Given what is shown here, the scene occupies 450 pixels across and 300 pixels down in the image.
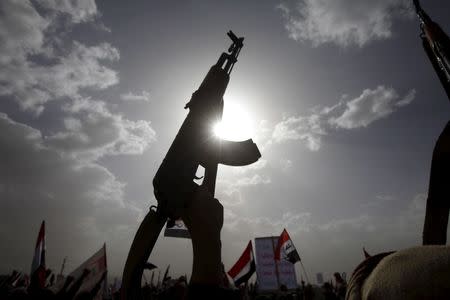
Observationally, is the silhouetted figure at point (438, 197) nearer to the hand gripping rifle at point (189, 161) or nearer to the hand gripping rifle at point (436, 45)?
the hand gripping rifle at point (436, 45)

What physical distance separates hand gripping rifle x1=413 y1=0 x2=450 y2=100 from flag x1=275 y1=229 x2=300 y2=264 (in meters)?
13.7

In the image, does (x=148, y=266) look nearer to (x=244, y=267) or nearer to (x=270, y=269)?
(x=244, y=267)

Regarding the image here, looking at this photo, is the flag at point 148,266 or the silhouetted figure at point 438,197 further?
the flag at point 148,266

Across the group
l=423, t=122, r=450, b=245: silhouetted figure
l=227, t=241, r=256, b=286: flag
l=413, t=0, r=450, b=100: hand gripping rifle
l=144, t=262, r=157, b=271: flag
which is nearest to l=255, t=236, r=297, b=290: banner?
l=227, t=241, r=256, b=286: flag

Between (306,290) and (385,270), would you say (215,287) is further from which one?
(306,290)

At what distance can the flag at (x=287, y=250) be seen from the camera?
52.2 ft

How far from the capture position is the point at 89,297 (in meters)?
3.51

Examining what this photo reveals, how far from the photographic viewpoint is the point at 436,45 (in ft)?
11.9

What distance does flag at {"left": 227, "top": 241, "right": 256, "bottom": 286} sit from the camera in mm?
12173

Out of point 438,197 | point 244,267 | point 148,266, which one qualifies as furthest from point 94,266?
point 244,267

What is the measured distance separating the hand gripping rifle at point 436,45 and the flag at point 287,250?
45.1 ft

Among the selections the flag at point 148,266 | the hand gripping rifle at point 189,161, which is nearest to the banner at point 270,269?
the flag at point 148,266

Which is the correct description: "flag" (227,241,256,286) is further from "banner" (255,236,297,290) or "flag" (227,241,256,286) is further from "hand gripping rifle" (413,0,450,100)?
"banner" (255,236,297,290)

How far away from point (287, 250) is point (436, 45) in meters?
14.6
